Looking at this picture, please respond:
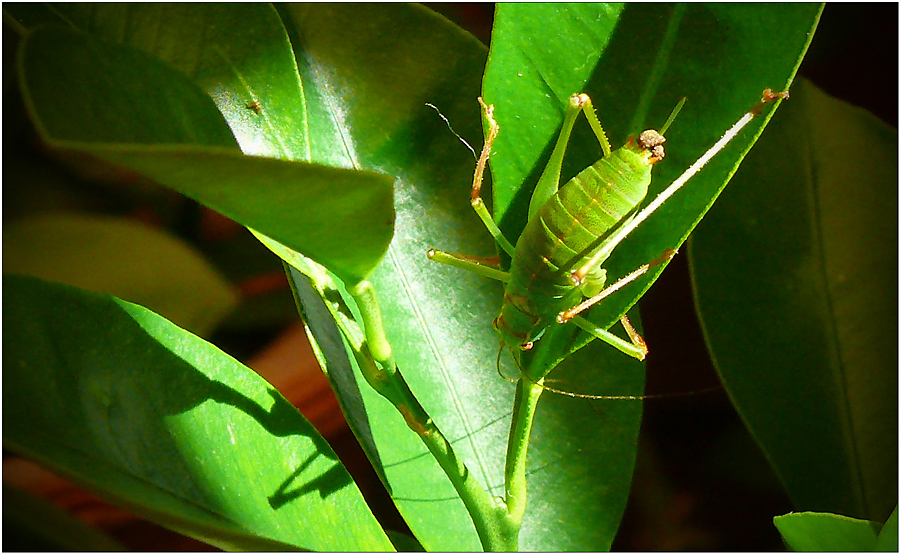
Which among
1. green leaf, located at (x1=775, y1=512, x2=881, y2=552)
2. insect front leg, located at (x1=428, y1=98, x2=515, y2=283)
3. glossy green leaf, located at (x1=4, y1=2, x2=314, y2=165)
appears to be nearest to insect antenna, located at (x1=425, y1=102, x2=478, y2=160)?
insect front leg, located at (x1=428, y1=98, x2=515, y2=283)

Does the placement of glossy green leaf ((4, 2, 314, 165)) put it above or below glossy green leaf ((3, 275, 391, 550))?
above

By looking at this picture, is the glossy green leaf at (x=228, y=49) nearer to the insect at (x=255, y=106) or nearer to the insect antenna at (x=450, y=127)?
the insect at (x=255, y=106)

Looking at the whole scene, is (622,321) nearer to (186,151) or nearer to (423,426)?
(423,426)

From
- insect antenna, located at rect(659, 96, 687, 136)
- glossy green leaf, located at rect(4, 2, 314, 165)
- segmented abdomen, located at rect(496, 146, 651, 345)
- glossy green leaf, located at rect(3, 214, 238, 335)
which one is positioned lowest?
glossy green leaf, located at rect(3, 214, 238, 335)

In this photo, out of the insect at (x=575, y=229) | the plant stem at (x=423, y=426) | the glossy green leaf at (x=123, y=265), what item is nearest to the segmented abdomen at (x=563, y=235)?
the insect at (x=575, y=229)

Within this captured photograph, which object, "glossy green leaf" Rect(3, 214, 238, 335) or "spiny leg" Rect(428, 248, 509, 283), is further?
"glossy green leaf" Rect(3, 214, 238, 335)

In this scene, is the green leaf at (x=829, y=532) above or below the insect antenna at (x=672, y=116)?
below

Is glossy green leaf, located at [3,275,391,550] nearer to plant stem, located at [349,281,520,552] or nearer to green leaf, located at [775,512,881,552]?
plant stem, located at [349,281,520,552]

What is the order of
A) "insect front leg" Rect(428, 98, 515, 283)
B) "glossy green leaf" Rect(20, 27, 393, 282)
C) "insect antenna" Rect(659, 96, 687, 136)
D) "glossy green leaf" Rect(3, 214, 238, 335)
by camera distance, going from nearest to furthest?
"glossy green leaf" Rect(20, 27, 393, 282), "insect antenna" Rect(659, 96, 687, 136), "insect front leg" Rect(428, 98, 515, 283), "glossy green leaf" Rect(3, 214, 238, 335)
